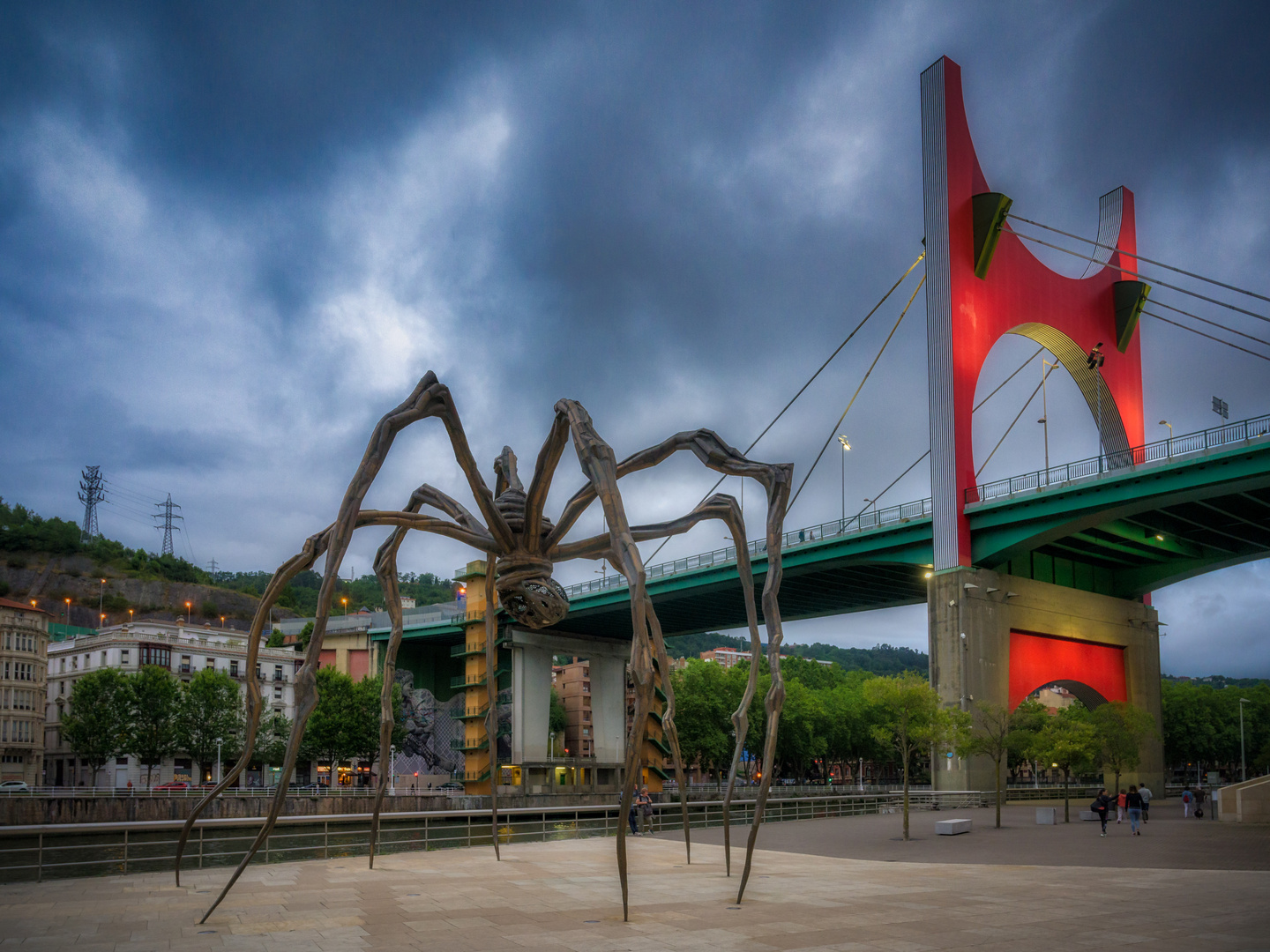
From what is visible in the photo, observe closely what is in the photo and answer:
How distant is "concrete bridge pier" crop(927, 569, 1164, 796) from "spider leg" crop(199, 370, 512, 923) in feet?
119

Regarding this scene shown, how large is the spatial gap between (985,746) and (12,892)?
34288 mm

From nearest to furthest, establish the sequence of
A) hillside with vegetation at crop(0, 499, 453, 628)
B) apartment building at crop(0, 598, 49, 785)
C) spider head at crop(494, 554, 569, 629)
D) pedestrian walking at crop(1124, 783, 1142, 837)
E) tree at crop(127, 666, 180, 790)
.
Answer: spider head at crop(494, 554, 569, 629) < pedestrian walking at crop(1124, 783, 1142, 837) < tree at crop(127, 666, 180, 790) < apartment building at crop(0, 598, 49, 785) < hillside with vegetation at crop(0, 499, 453, 628)

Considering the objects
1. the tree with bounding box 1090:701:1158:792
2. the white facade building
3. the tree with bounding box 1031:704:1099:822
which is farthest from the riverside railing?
the white facade building

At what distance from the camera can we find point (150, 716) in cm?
6109

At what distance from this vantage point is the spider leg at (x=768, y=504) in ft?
26.9

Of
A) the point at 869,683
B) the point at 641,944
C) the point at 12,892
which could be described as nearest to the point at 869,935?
the point at 641,944

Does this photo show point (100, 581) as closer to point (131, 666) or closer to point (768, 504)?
point (131, 666)

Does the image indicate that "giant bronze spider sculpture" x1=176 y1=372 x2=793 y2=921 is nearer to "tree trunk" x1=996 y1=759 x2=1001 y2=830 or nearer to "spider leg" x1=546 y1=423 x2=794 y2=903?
"spider leg" x1=546 y1=423 x2=794 y2=903

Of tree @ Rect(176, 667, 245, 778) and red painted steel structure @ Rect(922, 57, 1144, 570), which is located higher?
red painted steel structure @ Rect(922, 57, 1144, 570)

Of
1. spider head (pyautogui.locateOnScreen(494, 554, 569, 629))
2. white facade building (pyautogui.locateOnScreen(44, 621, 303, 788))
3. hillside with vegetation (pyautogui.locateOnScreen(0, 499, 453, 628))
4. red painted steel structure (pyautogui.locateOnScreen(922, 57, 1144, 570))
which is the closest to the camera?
spider head (pyautogui.locateOnScreen(494, 554, 569, 629))

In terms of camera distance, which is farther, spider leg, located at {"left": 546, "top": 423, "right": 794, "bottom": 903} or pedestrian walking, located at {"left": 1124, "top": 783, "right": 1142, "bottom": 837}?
pedestrian walking, located at {"left": 1124, "top": 783, "right": 1142, "bottom": 837}

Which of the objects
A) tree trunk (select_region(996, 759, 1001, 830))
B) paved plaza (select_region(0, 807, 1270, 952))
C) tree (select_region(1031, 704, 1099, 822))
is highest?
paved plaza (select_region(0, 807, 1270, 952))

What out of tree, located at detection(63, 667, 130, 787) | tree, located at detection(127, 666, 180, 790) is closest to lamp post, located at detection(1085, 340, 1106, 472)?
tree, located at detection(127, 666, 180, 790)

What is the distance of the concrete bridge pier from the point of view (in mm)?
43250
